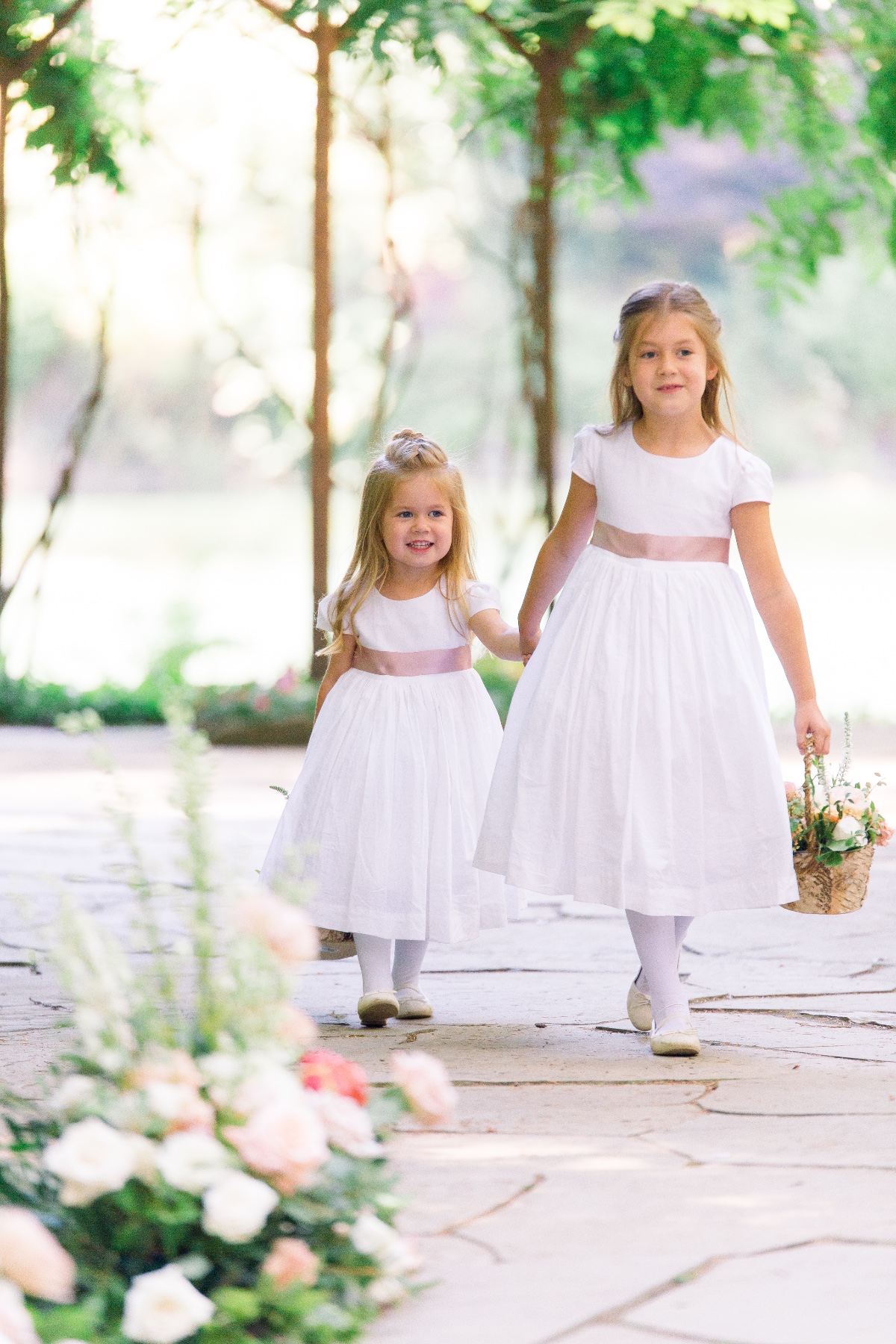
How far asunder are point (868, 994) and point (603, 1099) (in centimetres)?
97

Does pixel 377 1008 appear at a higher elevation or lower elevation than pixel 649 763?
lower

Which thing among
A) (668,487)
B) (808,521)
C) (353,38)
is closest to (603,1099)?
(668,487)

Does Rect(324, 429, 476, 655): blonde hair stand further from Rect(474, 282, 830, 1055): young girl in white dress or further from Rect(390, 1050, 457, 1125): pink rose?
Rect(390, 1050, 457, 1125): pink rose

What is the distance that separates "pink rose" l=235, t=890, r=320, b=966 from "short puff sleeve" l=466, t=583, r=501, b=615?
1583 millimetres

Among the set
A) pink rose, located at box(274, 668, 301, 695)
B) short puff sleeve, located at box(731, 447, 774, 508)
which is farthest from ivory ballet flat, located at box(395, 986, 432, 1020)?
pink rose, located at box(274, 668, 301, 695)

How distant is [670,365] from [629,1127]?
130cm

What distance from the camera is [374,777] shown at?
3129 mm

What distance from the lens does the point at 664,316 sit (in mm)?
3002

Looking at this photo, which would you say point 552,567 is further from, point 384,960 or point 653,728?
point 384,960

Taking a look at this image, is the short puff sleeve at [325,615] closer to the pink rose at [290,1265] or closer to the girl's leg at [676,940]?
the girl's leg at [676,940]

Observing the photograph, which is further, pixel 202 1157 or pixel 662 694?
pixel 662 694

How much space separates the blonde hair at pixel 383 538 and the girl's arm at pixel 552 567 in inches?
5.6

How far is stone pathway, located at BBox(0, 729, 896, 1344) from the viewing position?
5.84ft

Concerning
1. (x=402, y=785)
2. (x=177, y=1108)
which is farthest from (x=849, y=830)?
(x=177, y=1108)
